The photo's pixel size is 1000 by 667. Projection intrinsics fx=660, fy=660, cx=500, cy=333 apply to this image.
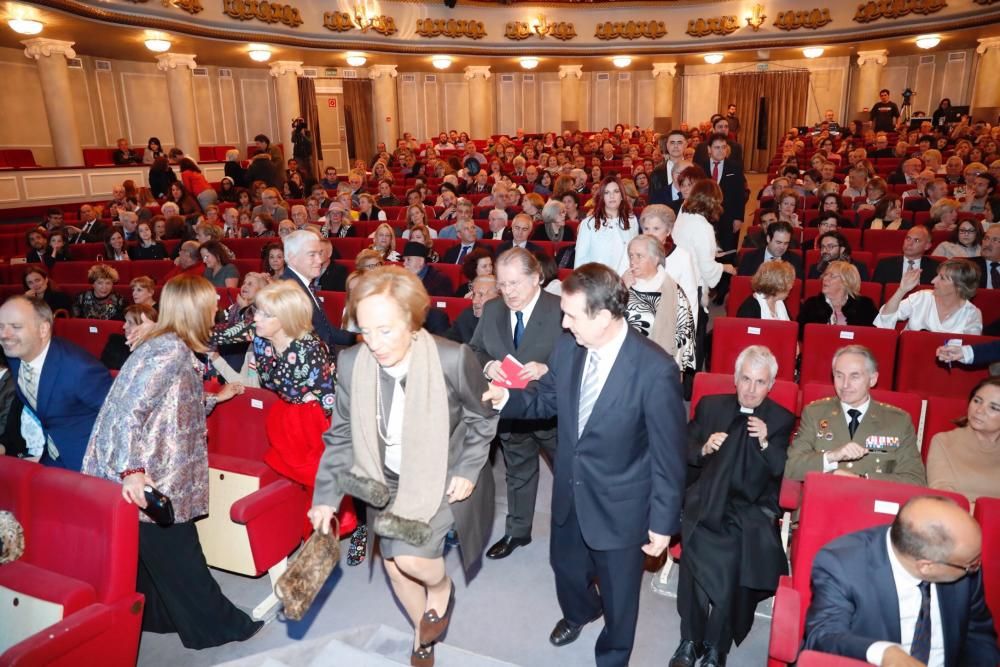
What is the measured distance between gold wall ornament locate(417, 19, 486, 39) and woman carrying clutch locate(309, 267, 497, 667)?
52.3 ft

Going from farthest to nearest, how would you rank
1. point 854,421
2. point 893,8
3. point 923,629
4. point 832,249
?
point 893,8 < point 832,249 < point 854,421 < point 923,629

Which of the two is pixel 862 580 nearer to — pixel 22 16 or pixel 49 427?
pixel 49 427

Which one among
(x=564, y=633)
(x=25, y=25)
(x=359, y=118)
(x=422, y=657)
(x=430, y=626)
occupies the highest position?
(x=25, y=25)

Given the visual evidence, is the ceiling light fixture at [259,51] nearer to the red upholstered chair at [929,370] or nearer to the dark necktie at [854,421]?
the red upholstered chair at [929,370]

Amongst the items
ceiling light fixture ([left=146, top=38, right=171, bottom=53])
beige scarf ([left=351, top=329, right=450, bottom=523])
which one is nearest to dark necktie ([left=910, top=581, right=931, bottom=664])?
beige scarf ([left=351, top=329, right=450, bottom=523])

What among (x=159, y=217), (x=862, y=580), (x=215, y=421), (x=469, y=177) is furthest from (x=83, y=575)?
(x=469, y=177)

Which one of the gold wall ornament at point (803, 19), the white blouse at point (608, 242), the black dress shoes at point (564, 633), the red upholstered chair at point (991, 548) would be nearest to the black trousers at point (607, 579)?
the black dress shoes at point (564, 633)

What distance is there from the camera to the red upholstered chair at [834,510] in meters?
2.19

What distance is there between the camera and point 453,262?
6.52 metres

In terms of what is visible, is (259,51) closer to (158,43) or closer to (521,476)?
(158,43)

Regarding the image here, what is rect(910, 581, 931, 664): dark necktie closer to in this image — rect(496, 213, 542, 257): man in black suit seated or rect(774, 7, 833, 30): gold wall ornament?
rect(496, 213, 542, 257): man in black suit seated

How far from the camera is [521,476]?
3305 mm

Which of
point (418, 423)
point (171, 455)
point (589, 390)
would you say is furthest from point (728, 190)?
point (171, 455)

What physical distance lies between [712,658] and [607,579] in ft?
1.89
